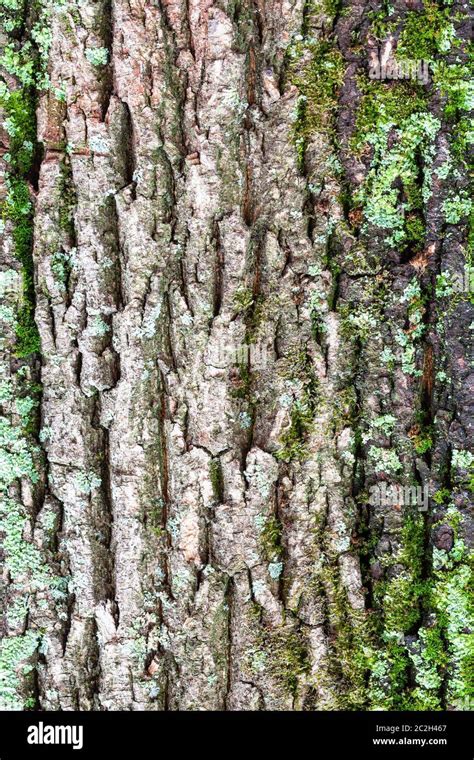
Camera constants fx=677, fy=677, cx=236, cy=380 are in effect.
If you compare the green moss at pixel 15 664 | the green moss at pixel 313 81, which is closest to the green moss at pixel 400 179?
the green moss at pixel 313 81

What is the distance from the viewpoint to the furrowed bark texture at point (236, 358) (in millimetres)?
1957

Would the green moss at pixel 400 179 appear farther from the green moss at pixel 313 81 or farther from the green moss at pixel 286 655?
the green moss at pixel 286 655

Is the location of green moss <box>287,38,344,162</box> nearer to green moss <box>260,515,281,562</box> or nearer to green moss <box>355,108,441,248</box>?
green moss <box>355,108,441,248</box>

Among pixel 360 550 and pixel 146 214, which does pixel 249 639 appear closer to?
pixel 360 550

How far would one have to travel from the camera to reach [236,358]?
2.00 metres

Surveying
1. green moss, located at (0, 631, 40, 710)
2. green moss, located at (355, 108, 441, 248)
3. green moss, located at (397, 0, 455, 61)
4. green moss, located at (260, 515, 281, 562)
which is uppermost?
green moss, located at (397, 0, 455, 61)

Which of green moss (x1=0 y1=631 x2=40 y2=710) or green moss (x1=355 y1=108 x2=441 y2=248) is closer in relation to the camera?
green moss (x1=355 y1=108 x2=441 y2=248)

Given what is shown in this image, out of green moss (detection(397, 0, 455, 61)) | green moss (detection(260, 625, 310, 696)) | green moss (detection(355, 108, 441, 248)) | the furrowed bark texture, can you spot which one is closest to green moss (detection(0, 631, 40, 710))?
the furrowed bark texture

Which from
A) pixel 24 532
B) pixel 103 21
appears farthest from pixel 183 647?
pixel 103 21

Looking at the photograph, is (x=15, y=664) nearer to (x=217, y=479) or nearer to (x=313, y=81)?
(x=217, y=479)

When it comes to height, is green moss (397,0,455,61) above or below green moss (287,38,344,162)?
above

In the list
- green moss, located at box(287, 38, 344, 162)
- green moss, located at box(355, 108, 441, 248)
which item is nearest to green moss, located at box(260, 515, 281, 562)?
green moss, located at box(355, 108, 441, 248)

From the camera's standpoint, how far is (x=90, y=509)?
6.72ft

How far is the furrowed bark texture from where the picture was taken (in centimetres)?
196
